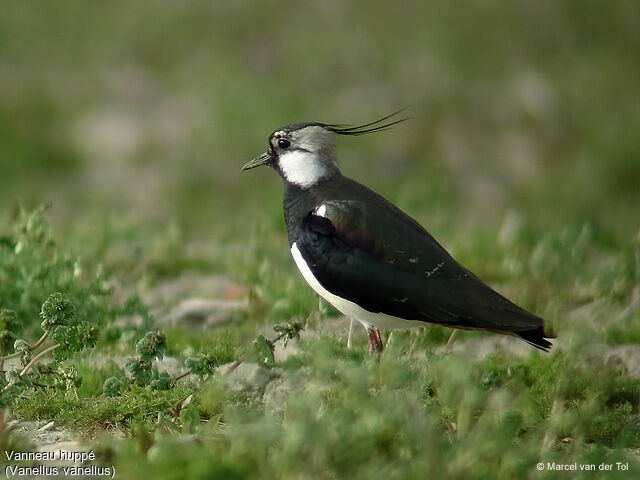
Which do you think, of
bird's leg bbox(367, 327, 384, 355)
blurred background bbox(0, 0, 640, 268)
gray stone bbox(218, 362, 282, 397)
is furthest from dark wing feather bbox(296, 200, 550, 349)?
blurred background bbox(0, 0, 640, 268)

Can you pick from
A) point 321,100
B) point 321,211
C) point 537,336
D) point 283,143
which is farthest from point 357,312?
point 321,100

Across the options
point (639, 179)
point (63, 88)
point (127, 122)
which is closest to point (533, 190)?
point (639, 179)

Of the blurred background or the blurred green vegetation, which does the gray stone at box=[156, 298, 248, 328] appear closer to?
the blurred green vegetation

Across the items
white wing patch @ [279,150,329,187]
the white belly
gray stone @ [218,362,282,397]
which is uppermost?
white wing patch @ [279,150,329,187]

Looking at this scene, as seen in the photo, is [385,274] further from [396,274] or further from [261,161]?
[261,161]

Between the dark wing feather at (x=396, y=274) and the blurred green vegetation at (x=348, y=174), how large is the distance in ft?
0.84

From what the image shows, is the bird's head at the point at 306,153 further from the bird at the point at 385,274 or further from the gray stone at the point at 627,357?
the gray stone at the point at 627,357

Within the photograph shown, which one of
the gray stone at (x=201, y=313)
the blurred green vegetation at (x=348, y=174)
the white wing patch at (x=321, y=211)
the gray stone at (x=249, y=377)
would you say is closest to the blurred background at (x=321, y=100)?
Answer: the blurred green vegetation at (x=348, y=174)

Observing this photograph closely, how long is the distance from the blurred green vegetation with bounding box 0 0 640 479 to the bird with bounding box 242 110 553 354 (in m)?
0.23

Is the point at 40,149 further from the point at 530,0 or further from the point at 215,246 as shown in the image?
the point at 530,0

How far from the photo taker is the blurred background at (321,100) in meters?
10.3

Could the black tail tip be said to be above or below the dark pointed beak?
below

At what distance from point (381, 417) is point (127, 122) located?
27.8 feet

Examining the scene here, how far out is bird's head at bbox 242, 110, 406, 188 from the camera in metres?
5.41
